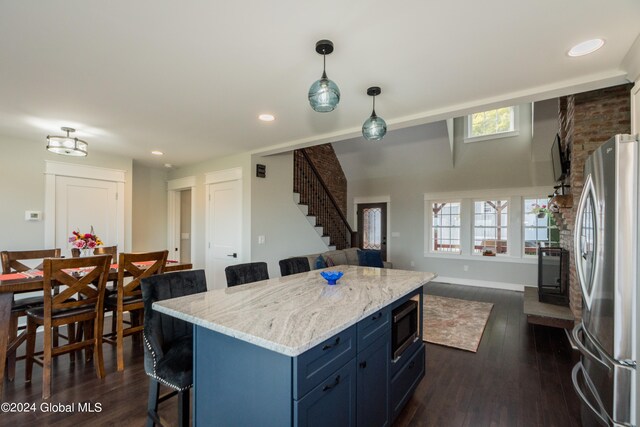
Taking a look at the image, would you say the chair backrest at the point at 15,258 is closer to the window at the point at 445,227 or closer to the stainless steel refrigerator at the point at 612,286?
the stainless steel refrigerator at the point at 612,286

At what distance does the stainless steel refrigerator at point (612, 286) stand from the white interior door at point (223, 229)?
13.3ft

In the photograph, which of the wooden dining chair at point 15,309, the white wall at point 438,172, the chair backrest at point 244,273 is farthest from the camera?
the white wall at point 438,172

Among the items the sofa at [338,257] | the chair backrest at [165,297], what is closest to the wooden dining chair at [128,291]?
the chair backrest at [165,297]

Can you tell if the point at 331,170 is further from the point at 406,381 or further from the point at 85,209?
the point at 406,381

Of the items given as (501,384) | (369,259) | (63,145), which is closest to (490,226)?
(369,259)

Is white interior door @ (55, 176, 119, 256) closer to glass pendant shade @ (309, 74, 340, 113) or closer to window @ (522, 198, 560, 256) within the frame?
glass pendant shade @ (309, 74, 340, 113)

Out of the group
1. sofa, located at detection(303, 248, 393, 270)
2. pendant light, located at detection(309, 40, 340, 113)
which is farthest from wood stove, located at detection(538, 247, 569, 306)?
pendant light, located at detection(309, 40, 340, 113)

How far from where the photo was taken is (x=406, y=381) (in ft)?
7.35

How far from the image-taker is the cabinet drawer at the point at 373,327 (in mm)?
A: 1648

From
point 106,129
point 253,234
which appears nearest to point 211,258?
point 253,234

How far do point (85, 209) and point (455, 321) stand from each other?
18.6ft

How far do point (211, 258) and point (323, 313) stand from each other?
159 inches

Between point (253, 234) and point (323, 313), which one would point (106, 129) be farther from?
point (323, 313)

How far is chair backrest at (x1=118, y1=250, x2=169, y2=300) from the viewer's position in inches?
112
